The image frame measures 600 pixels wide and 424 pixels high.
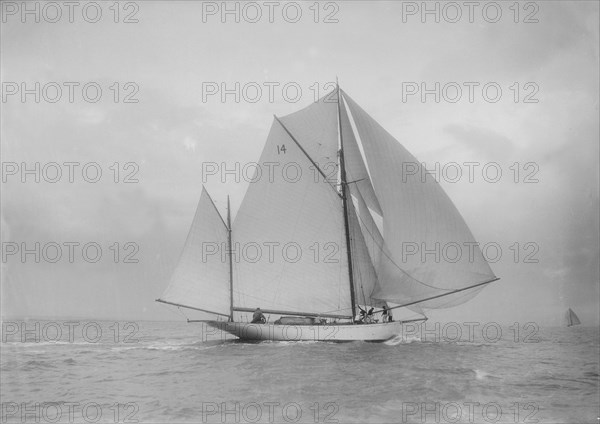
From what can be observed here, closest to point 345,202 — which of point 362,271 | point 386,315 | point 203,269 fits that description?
point 362,271

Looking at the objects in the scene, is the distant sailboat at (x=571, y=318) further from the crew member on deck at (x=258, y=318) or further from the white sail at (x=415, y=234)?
the crew member on deck at (x=258, y=318)

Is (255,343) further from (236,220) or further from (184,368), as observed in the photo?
(184,368)

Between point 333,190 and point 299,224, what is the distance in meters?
3.39

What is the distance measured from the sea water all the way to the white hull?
5775mm

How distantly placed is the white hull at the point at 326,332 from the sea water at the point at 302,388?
5.78 m

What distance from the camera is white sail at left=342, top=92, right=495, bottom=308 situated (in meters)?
33.8

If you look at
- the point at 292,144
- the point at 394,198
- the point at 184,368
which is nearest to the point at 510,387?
the point at 184,368

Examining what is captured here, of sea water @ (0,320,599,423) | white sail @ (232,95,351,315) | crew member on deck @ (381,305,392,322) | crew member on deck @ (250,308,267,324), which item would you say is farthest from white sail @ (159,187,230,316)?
crew member on deck @ (381,305,392,322)

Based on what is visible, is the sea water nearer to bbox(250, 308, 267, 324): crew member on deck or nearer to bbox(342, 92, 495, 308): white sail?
bbox(342, 92, 495, 308): white sail

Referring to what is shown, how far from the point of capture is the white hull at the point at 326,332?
37.6 meters

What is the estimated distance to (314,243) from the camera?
3862 centimetres

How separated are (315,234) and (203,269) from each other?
348 inches

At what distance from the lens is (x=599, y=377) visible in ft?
79.8

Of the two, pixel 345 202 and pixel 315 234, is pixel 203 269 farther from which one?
pixel 345 202
